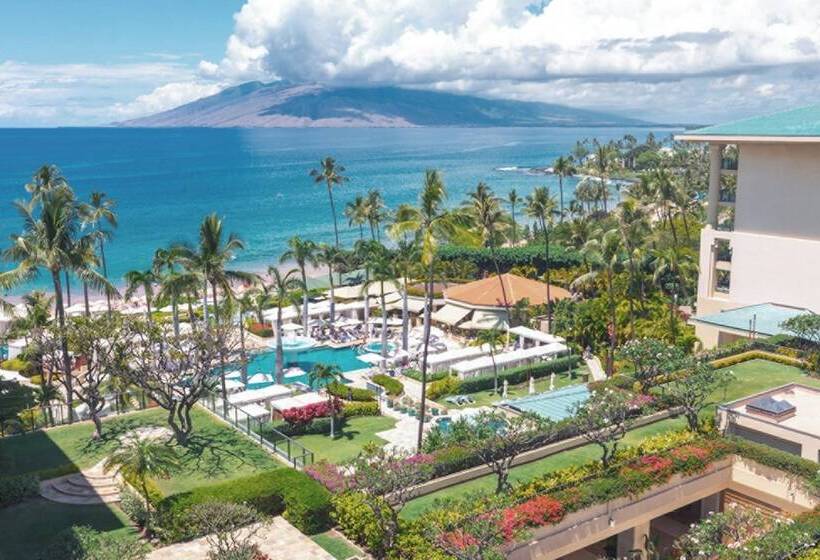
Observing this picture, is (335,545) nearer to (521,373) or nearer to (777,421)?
(777,421)

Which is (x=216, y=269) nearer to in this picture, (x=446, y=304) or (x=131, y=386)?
(x=131, y=386)

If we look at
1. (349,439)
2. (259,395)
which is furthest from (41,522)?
(259,395)

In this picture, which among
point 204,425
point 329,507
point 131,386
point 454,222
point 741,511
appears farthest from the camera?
point 131,386

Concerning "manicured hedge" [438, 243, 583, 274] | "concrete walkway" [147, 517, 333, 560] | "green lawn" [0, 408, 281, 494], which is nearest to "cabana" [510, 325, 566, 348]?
"manicured hedge" [438, 243, 583, 274]

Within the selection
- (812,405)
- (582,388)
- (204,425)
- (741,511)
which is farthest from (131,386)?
(812,405)

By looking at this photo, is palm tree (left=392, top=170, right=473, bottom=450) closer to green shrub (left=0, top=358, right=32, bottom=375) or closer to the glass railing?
the glass railing

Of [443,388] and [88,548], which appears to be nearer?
[88,548]
